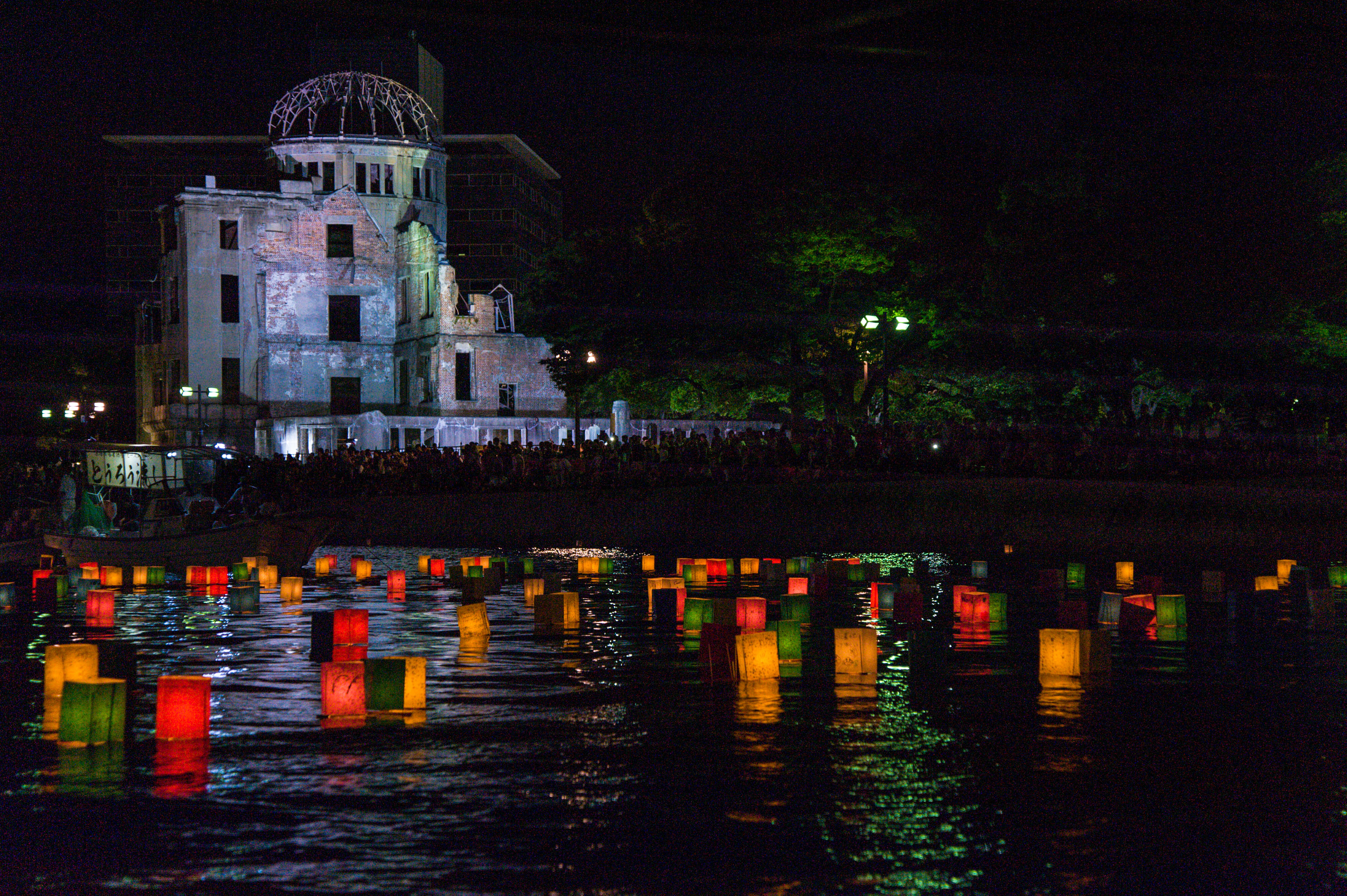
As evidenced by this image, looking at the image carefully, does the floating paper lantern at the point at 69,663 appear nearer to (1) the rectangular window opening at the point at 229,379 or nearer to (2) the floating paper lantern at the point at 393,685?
(2) the floating paper lantern at the point at 393,685

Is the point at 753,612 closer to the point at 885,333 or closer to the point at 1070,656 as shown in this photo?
the point at 1070,656

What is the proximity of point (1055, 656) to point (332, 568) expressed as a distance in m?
18.3

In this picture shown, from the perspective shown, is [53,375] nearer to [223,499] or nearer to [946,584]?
[223,499]

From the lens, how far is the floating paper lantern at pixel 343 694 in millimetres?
10711

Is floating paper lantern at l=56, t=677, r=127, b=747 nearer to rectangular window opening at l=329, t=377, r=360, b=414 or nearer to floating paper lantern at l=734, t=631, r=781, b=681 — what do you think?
floating paper lantern at l=734, t=631, r=781, b=681

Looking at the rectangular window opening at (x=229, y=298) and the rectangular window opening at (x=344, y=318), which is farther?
the rectangular window opening at (x=344, y=318)

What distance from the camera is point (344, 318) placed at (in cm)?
6738

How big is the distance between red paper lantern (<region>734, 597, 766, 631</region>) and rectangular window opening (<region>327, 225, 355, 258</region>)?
54844 millimetres

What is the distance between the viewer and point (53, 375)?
8988 centimetres

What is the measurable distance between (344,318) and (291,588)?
4809cm

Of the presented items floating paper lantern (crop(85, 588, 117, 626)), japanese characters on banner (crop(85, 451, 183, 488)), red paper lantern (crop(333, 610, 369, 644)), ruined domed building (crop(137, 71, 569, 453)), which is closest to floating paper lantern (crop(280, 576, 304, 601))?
floating paper lantern (crop(85, 588, 117, 626))

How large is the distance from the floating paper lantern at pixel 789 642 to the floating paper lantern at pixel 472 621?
Result: 329 centimetres

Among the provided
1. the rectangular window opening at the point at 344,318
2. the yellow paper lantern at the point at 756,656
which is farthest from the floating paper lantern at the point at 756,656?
the rectangular window opening at the point at 344,318

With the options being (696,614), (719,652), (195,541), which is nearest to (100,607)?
(696,614)
